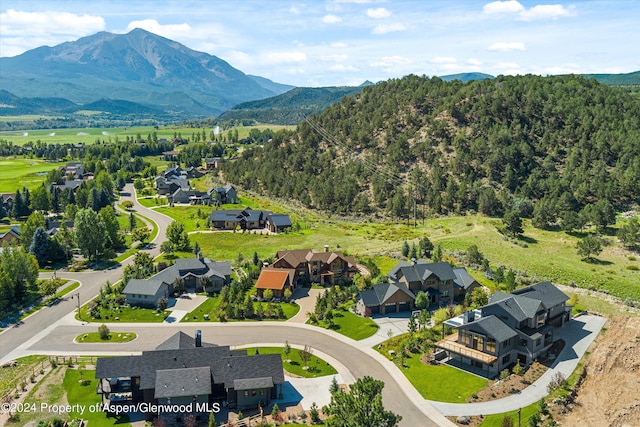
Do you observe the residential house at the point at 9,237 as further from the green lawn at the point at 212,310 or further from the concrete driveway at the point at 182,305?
the green lawn at the point at 212,310

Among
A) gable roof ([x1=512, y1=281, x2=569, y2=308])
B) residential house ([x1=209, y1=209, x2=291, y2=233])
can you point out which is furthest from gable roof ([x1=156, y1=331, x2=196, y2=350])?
residential house ([x1=209, y1=209, x2=291, y2=233])

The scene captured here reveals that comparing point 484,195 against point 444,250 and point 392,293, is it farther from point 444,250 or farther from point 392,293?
point 392,293

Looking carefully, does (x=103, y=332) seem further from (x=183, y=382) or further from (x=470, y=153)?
(x=470, y=153)

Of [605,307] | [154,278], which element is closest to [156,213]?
[154,278]

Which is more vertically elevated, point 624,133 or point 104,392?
point 624,133

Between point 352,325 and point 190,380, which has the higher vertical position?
point 190,380

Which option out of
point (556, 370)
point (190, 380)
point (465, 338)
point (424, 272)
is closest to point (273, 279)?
point (424, 272)

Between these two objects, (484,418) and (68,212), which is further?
(68,212)

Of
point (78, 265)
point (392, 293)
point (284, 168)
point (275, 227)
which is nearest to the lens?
point (392, 293)
